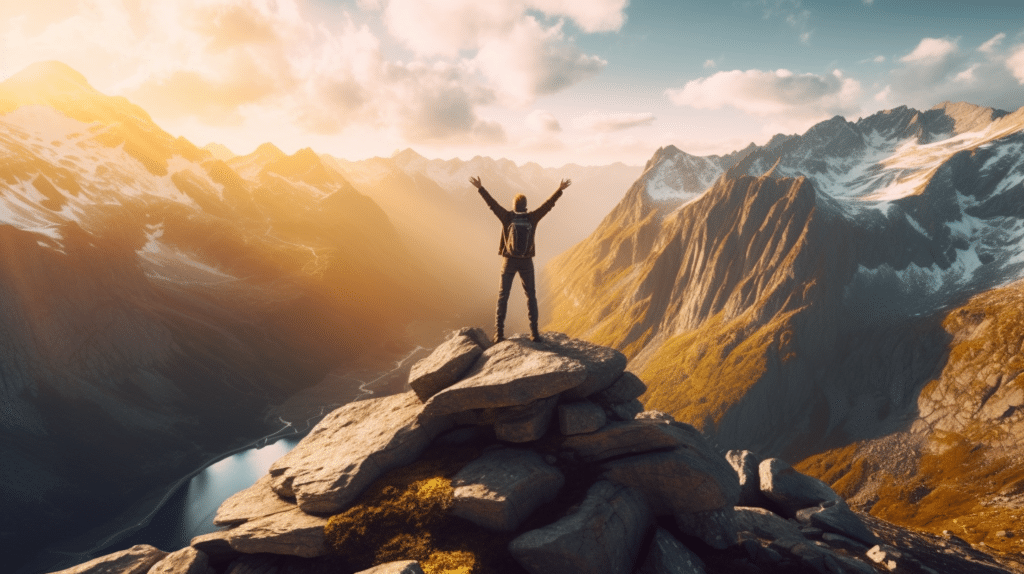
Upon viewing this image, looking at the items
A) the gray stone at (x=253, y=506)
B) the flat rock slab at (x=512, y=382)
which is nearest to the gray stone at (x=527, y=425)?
the flat rock slab at (x=512, y=382)

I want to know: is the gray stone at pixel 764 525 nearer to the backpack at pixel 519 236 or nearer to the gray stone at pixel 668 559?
the gray stone at pixel 668 559

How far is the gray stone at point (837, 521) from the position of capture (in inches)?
861

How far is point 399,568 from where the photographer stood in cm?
1328

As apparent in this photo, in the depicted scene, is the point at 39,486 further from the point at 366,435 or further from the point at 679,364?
the point at 679,364

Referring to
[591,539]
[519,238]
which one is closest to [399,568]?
[591,539]

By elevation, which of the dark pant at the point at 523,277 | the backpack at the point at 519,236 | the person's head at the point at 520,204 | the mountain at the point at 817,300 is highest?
the person's head at the point at 520,204

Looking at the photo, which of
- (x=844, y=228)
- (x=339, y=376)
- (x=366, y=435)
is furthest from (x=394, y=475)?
(x=844, y=228)

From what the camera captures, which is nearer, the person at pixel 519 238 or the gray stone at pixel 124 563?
the gray stone at pixel 124 563

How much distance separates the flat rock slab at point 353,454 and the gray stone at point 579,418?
5.15m

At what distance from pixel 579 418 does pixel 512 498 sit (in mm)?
4427

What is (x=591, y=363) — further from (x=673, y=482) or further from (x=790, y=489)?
(x=790, y=489)

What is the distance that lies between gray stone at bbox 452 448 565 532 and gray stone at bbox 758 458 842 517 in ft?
52.5

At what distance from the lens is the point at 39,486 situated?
287ft

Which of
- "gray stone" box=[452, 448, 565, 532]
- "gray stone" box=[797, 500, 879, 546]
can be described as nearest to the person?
"gray stone" box=[452, 448, 565, 532]
